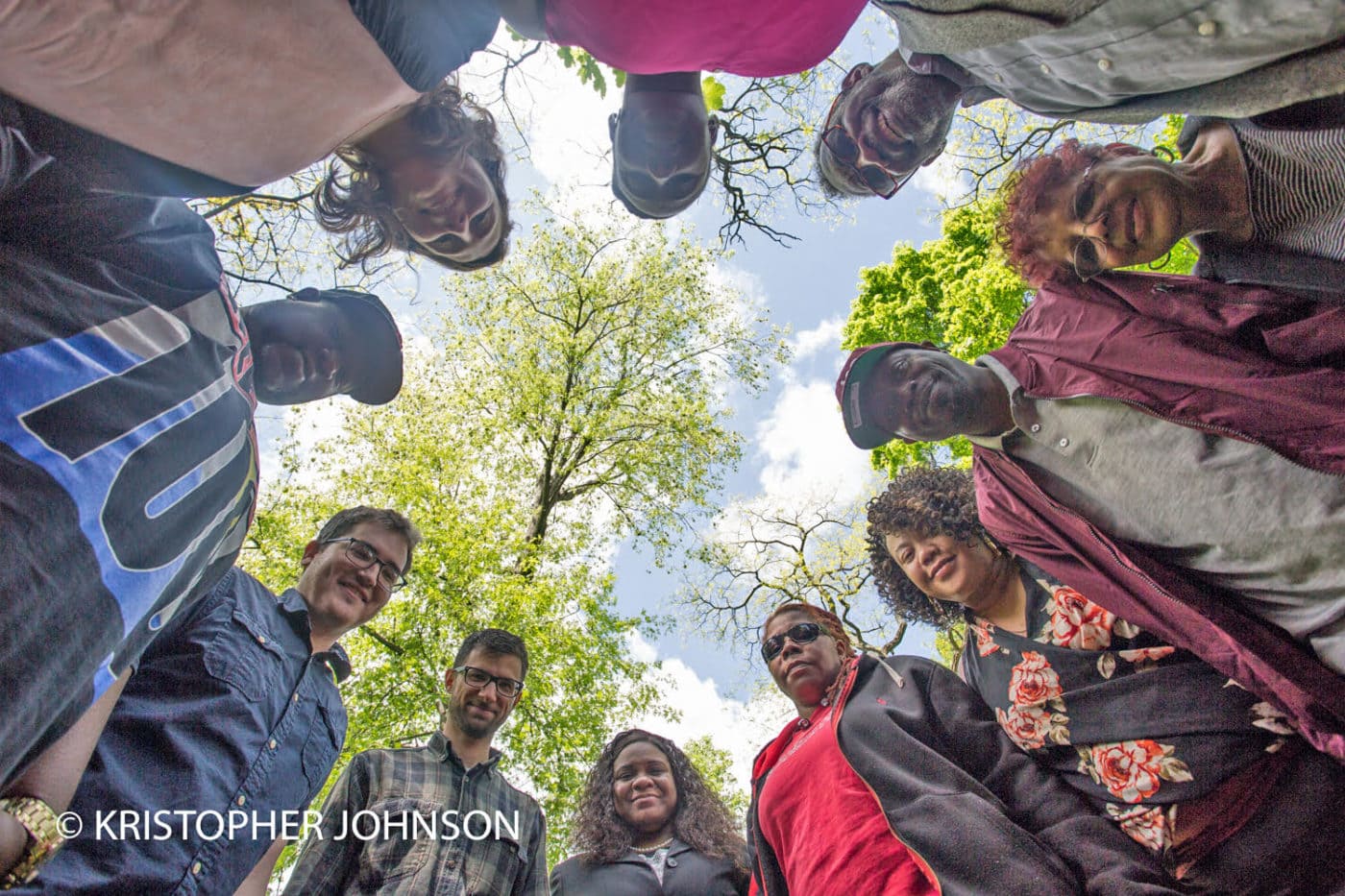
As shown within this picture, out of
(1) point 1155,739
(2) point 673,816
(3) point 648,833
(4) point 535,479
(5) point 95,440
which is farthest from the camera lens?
(4) point 535,479

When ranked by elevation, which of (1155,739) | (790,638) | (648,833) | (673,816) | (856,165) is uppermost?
(856,165)

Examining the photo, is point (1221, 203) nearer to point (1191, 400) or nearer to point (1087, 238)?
point (1087, 238)

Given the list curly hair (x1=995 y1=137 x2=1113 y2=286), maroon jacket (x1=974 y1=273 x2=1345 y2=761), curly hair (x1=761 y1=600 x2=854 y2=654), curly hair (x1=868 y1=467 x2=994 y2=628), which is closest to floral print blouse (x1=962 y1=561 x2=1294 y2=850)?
maroon jacket (x1=974 y1=273 x2=1345 y2=761)

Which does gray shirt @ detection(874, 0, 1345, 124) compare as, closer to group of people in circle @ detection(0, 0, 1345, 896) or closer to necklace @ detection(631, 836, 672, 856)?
group of people in circle @ detection(0, 0, 1345, 896)

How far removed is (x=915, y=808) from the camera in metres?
2.21

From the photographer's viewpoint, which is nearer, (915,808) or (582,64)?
(915,808)

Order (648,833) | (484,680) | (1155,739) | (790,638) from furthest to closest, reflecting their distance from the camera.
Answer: (484,680) → (648,833) → (790,638) → (1155,739)

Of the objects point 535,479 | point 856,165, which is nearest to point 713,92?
point 856,165

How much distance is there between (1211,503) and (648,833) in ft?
9.82

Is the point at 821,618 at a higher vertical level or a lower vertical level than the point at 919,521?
lower

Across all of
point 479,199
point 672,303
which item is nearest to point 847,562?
point 672,303

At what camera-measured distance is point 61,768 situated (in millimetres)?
1526

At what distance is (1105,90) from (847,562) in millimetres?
10648

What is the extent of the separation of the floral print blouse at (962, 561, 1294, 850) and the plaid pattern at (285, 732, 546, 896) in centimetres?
253
